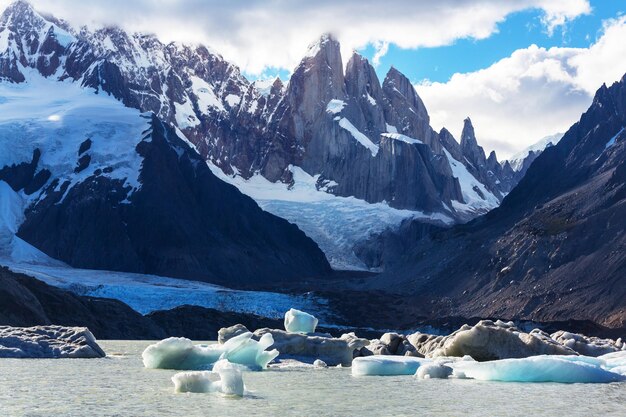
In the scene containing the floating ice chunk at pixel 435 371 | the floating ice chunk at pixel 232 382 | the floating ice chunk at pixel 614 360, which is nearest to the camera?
the floating ice chunk at pixel 232 382

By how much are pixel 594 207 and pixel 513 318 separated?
25.4 m

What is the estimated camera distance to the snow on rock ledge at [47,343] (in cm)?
4650

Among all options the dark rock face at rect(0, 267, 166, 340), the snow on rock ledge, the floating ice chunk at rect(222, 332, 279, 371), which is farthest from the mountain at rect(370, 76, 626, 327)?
the floating ice chunk at rect(222, 332, 279, 371)

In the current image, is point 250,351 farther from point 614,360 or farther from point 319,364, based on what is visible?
point 614,360

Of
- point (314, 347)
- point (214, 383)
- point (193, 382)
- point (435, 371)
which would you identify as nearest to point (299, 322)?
point (314, 347)

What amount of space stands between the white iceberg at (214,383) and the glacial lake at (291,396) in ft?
1.35

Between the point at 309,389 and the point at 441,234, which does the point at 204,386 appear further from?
the point at 441,234

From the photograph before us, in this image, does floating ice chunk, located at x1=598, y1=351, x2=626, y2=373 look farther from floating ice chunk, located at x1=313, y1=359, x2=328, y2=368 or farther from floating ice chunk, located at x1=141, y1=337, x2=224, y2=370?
floating ice chunk, located at x1=141, y1=337, x2=224, y2=370

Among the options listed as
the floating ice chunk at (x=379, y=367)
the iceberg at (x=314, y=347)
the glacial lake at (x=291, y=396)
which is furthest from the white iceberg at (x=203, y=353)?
the iceberg at (x=314, y=347)

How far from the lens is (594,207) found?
135m

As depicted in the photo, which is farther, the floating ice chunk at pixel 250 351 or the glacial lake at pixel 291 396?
the floating ice chunk at pixel 250 351

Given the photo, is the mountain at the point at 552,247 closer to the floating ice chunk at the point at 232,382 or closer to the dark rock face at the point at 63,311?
the dark rock face at the point at 63,311

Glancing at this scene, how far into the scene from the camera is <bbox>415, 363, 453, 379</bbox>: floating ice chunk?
39031 mm

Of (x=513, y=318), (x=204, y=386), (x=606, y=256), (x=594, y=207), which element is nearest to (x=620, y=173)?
(x=594, y=207)
